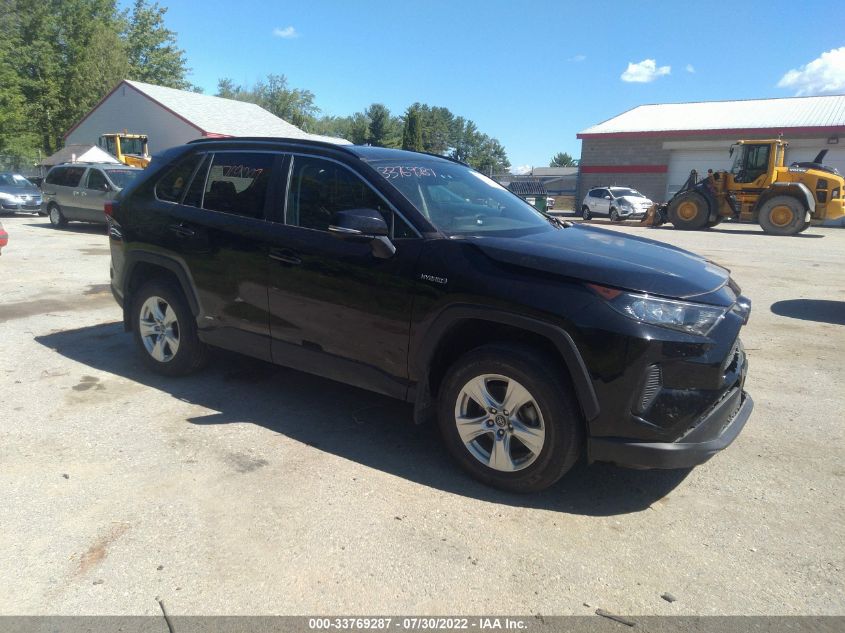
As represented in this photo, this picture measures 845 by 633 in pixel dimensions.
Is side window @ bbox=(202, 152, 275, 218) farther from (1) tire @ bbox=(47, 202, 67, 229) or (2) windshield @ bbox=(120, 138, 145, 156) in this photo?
(2) windshield @ bbox=(120, 138, 145, 156)

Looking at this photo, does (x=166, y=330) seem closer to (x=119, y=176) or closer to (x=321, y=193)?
(x=321, y=193)

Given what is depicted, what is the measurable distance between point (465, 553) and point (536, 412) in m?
0.81

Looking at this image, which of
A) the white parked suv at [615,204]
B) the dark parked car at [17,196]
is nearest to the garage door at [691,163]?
the white parked suv at [615,204]

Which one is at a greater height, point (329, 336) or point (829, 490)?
point (329, 336)

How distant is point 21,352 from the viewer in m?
5.86

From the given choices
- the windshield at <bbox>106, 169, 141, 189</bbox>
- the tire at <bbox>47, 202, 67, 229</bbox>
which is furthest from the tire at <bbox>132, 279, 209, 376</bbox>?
the tire at <bbox>47, 202, 67, 229</bbox>

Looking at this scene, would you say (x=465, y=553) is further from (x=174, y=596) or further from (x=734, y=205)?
(x=734, y=205)

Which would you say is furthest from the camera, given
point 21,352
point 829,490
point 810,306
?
point 810,306

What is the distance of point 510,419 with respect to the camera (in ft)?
11.0

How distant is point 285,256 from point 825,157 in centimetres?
3629

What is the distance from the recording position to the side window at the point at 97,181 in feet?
52.9

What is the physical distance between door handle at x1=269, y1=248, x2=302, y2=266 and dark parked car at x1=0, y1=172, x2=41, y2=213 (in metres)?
21.4

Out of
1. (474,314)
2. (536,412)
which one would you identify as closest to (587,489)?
(536,412)

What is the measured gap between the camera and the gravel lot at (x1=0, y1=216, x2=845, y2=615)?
8.69ft
